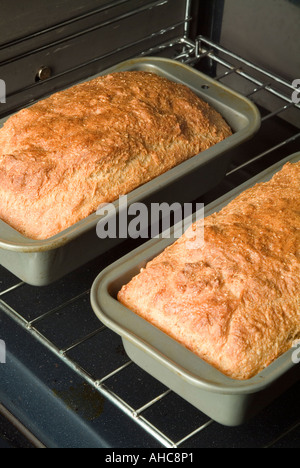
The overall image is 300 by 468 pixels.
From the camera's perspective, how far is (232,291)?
149 centimetres

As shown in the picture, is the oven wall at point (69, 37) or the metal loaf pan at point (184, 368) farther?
the oven wall at point (69, 37)

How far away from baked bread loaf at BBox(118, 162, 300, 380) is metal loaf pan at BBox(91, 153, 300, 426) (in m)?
0.04

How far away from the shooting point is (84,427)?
157 cm

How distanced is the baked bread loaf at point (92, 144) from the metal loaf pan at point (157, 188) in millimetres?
55

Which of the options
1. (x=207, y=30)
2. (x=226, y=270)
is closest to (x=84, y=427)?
(x=226, y=270)

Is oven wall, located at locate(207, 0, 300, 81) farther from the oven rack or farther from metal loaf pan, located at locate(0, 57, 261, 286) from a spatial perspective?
metal loaf pan, located at locate(0, 57, 261, 286)

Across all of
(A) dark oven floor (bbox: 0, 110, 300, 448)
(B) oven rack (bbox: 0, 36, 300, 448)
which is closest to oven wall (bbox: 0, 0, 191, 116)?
(B) oven rack (bbox: 0, 36, 300, 448)

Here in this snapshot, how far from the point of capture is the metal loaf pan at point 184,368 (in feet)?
4.40

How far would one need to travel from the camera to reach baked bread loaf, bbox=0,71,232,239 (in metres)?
1.70

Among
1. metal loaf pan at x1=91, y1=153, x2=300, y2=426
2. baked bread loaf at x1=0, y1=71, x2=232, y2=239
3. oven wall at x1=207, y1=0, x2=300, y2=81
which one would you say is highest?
oven wall at x1=207, y1=0, x2=300, y2=81

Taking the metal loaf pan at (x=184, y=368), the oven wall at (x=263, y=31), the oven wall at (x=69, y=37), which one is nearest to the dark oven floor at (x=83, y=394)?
the metal loaf pan at (x=184, y=368)

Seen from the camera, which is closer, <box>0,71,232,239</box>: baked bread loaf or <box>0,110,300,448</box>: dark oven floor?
<box>0,110,300,448</box>: dark oven floor

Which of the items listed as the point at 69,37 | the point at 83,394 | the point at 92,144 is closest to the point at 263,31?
the point at 69,37

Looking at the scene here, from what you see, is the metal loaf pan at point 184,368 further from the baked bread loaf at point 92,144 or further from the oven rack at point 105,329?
the baked bread loaf at point 92,144
